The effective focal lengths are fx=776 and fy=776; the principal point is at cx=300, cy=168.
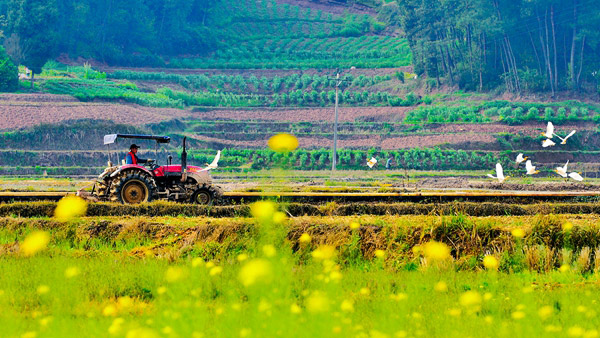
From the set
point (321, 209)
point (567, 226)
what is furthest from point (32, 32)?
point (567, 226)

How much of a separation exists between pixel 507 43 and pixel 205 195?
53016 millimetres

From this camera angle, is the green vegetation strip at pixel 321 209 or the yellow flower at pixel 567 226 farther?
the green vegetation strip at pixel 321 209

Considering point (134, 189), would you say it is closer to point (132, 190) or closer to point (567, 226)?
point (132, 190)

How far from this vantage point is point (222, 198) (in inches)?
696

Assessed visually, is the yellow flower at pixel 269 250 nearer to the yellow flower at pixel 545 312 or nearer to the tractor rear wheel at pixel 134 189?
the yellow flower at pixel 545 312

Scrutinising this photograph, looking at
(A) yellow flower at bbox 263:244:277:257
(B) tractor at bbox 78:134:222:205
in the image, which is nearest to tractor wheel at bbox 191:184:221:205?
(B) tractor at bbox 78:134:222:205

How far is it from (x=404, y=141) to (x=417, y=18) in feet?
71.4

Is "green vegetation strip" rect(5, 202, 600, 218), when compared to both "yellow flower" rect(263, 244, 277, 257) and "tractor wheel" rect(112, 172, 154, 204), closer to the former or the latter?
"tractor wheel" rect(112, 172, 154, 204)

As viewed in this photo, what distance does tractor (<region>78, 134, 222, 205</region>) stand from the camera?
1659cm

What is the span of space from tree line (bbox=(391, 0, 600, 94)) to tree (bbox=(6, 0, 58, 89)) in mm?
29943

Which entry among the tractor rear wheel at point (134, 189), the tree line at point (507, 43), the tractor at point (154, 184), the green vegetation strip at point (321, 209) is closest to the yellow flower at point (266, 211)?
the green vegetation strip at point (321, 209)

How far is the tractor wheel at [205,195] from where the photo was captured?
55.8 ft

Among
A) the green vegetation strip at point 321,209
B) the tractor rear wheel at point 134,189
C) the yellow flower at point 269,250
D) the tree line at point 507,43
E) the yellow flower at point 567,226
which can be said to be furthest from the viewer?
the tree line at point 507,43

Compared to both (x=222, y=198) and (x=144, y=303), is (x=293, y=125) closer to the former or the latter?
(x=222, y=198)
